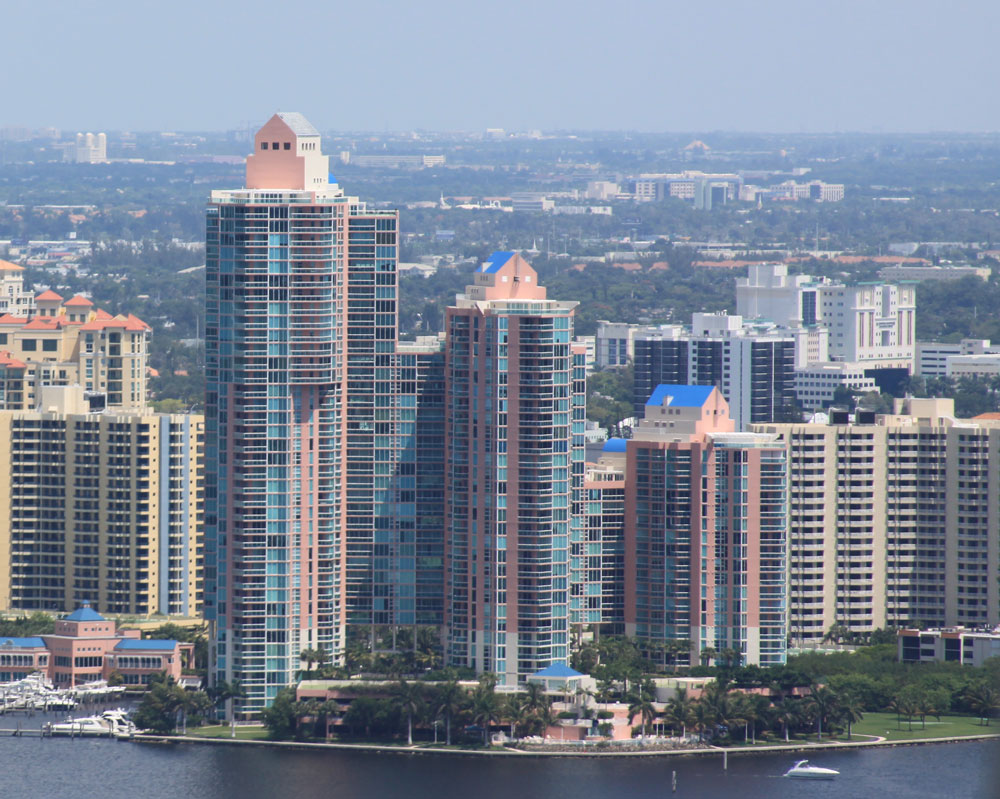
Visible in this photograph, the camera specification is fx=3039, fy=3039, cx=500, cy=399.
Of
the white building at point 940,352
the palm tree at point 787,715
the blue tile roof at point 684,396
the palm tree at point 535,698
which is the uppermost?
the white building at point 940,352

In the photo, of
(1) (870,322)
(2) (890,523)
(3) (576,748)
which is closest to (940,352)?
(1) (870,322)

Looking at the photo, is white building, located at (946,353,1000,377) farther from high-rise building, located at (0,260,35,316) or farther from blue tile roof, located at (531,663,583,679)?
blue tile roof, located at (531,663,583,679)

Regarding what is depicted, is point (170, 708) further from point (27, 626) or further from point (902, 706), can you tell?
point (902, 706)

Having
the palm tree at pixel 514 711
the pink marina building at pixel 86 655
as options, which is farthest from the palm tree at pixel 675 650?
→ the pink marina building at pixel 86 655

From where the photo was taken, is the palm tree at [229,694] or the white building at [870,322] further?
the white building at [870,322]

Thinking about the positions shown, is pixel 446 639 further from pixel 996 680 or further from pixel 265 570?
pixel 996 680

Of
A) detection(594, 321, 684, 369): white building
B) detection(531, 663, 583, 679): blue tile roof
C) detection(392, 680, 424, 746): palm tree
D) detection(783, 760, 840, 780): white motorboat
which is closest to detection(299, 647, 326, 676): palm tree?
detection(392, 680, 424, 746): palm tree

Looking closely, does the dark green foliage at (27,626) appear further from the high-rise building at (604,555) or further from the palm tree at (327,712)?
the high-rise building at (604,555)
